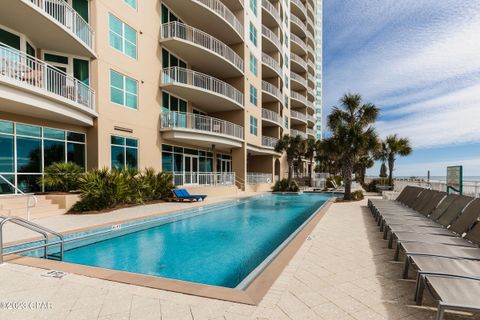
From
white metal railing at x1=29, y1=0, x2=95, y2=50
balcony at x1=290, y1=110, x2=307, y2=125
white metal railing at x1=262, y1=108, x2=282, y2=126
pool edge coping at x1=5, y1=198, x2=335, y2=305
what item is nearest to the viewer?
pool edge coping at x1=5, y1=198, x2=335, y2=305

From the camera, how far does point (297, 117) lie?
41.0 meters

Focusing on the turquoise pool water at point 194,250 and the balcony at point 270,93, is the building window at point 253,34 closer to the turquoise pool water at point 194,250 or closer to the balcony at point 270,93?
the balcony at point 270,93

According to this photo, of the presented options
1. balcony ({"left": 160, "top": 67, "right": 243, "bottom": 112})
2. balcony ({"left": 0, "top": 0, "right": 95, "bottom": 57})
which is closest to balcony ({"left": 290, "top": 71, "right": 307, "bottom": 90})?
balcony ({"left": 160, "top": 67, "right": 243, "bottom": 112})

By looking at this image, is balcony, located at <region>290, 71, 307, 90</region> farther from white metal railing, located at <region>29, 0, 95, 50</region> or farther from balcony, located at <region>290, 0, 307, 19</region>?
white metal railing, located at <region>29, 0, 95, 50</region>

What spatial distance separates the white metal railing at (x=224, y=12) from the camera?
19.5 m

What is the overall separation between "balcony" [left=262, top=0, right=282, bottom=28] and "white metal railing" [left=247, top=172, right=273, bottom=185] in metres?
17.8

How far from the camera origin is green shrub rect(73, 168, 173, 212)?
450 inches

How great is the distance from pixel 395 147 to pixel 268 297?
30325mm

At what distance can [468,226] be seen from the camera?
17.0 feet

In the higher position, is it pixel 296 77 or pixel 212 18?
pixel 296 77

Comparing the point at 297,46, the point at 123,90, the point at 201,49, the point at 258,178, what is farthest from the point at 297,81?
the point at 123,90

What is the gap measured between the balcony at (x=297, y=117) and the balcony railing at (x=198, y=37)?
19030mm

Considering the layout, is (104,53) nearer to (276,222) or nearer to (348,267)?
(276,222)

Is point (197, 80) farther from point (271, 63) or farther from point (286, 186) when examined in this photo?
point (271, 63)
